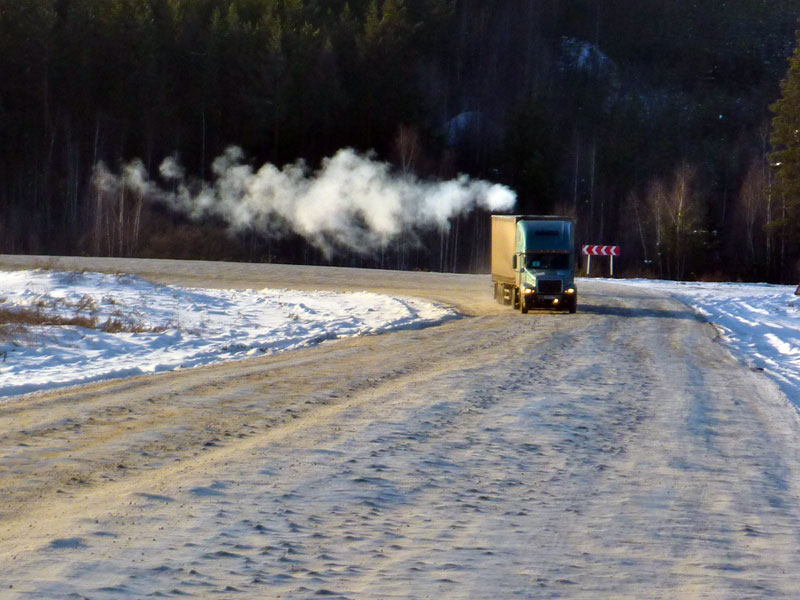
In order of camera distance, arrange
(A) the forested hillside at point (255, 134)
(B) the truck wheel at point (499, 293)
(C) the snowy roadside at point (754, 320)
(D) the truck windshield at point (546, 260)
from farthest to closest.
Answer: (A) the forested hillside at point (255, 134)
(B) the truck wheel at point (499, 293)
(D) the truck windshield at point (546, 260)
(C) the snowy roadside at point (754, 320)

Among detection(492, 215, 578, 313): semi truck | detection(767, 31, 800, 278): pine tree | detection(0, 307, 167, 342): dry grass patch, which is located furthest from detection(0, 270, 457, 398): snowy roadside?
detection(767, 31, 800, 278): pine tree

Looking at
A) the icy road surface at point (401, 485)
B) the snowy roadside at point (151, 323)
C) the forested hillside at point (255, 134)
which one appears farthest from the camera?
the forested hillside at point (255, 134)

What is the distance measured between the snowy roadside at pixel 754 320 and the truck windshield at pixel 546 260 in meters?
4.59

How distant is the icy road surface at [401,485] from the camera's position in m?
6.07

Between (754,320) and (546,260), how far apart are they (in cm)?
615

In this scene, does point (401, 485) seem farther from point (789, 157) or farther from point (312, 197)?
point (789, 157)

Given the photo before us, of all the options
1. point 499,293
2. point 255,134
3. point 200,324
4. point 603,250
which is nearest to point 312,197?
point 255,134

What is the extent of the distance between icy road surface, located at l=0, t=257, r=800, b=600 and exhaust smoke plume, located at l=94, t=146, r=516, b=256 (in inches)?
1960

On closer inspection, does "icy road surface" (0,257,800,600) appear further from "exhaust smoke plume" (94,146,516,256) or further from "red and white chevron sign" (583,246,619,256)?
"exhaust smoke plume" (94,146,516,256)

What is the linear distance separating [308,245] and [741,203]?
36.8 m

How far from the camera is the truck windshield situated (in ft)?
99.0

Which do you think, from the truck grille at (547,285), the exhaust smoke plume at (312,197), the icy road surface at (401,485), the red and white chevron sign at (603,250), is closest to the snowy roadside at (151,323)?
the icy road surface at (401,485)

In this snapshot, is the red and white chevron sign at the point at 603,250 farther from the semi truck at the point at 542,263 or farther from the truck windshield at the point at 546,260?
the truck windshield at the point at 546,260

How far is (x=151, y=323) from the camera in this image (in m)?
22.7
